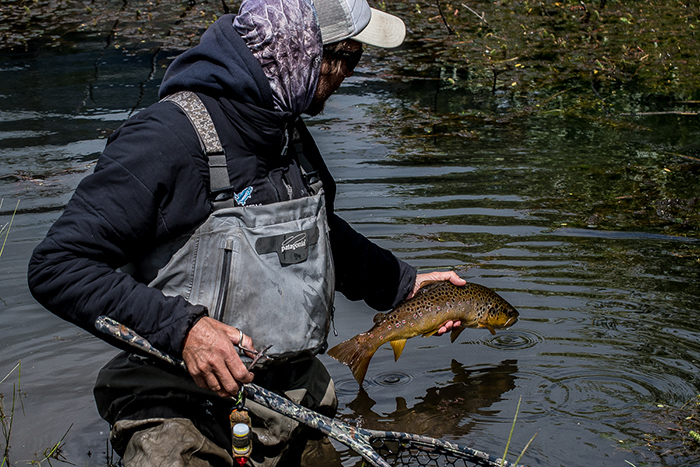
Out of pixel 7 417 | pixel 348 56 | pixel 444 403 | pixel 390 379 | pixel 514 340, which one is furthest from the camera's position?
pixel 514 340

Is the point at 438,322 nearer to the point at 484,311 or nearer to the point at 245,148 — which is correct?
the point at 484,311

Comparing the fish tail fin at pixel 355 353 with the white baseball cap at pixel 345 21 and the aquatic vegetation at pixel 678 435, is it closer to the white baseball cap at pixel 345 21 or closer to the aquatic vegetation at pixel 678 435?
the aquatic vegetation at pixel 678 435

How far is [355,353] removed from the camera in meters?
4.51

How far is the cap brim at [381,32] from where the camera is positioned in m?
3.56

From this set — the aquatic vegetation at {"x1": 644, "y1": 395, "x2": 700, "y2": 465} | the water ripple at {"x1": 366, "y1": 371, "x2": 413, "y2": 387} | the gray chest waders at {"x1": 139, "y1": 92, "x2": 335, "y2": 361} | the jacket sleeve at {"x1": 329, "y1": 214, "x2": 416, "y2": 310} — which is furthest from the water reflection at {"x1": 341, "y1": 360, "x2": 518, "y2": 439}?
the gray chest waders at {"x1": 139, "y1": 92, "x2": 335, "y2": 361}

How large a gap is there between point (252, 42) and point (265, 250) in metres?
0.88

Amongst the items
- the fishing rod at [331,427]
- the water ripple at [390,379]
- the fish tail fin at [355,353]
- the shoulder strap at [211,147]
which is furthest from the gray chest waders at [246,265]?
the water ripple at [390,379]

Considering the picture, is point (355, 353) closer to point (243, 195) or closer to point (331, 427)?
point (331, 427)

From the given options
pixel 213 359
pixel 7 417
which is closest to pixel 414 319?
pixel 213 359

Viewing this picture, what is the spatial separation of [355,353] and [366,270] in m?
0.52

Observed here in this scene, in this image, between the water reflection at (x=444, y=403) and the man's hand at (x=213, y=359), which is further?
the water reflection at (x=444, y=403)

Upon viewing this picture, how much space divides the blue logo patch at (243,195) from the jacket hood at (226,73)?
36 centimetres

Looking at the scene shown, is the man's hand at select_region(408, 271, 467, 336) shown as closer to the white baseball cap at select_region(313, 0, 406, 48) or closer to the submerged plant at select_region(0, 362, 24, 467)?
the white baseball cap at select_region(313, 0, 406, 48)

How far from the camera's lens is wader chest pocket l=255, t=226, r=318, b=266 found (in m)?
3.29
